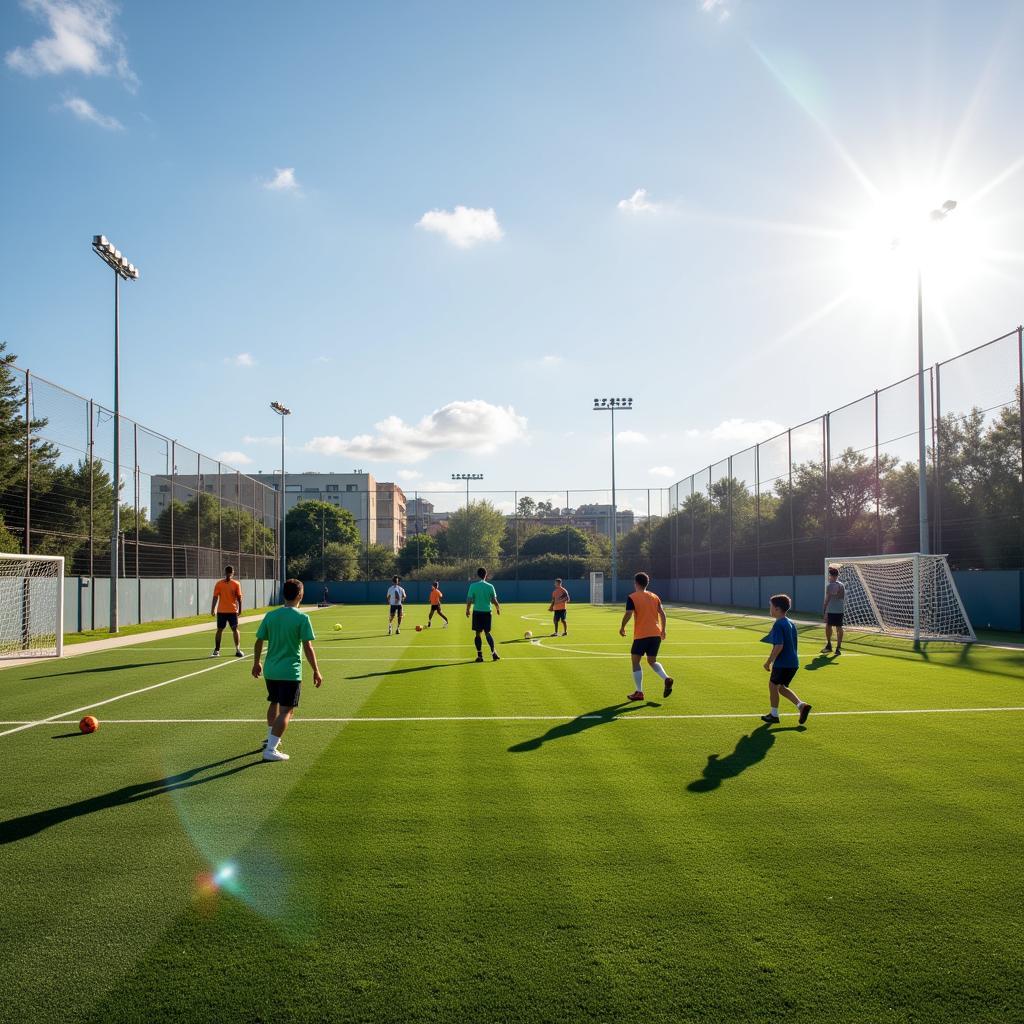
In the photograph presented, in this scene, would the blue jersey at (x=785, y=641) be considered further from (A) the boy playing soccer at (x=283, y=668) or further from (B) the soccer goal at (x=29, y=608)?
(B) the soccer goal at (x=29, y=608)

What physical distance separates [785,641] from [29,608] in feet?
73.1

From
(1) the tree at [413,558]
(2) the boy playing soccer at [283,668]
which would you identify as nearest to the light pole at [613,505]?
(1) the tree at [413,558]

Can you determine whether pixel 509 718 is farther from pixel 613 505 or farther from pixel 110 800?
pixel 613 505

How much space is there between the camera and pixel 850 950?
4.02 m

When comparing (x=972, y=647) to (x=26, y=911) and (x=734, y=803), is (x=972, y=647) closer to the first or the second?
(x=734, y=803)

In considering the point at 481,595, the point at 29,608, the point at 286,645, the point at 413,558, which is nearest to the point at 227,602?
the point at 481,595

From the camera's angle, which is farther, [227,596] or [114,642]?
[114,642]

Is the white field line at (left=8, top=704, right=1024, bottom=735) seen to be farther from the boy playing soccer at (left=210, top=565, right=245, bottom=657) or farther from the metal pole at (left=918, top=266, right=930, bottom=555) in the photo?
the metal pole at (left=918, top=266, right=930, bottom=555)

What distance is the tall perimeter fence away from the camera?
2458 cm

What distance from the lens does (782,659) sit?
9.73 metres

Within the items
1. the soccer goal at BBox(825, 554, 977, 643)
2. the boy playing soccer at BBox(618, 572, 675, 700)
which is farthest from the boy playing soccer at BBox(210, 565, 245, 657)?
the soccer goal at BBox(825, 554, 977, 643)

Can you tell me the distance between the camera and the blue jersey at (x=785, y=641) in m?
9.59

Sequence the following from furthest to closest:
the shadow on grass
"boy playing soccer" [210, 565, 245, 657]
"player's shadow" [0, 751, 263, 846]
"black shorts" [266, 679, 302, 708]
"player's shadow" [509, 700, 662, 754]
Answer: "boy playing soccer" [210, 565, 245, 657] < the shadow on grass < "player's shadow" [509, 700, 662, 754] < "black shorts" [266, 679, 302, 708] < "player's shadow" [0, 751, 263, 846]

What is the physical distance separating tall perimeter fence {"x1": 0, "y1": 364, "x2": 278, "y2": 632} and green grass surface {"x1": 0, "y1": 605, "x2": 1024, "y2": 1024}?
17062 mm
